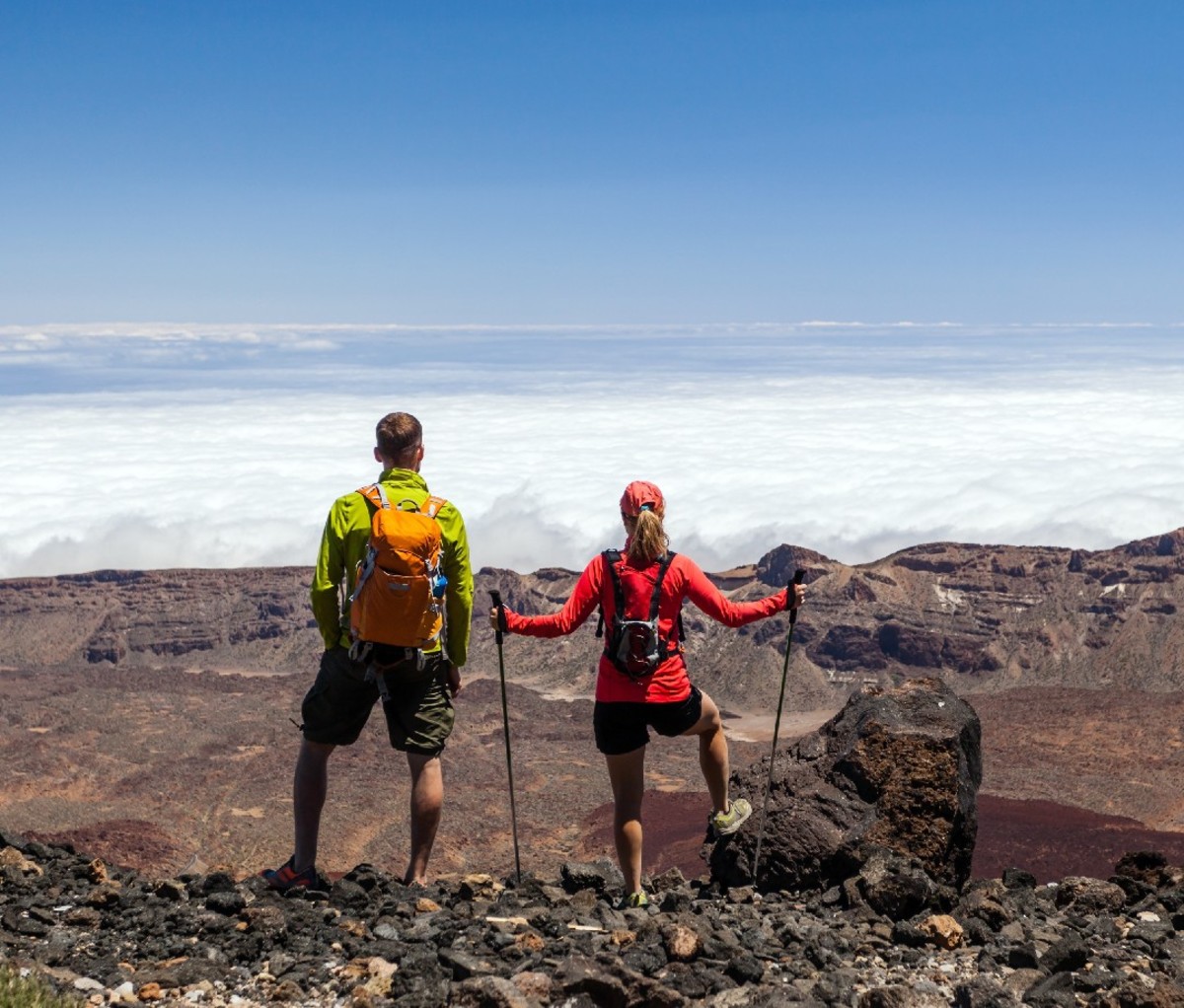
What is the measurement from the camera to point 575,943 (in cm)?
698

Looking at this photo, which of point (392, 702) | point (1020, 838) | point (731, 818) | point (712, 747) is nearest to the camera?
point (392, 702)

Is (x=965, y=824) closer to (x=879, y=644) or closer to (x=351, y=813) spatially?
(x=351, y=813)

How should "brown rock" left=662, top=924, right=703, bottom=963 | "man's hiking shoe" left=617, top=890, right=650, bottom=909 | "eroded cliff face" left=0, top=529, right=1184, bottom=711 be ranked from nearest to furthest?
"brown rock" left=662, top=924, right=703, bottom=963 < "man's hiking shoe" left=617, top=890, right=650, bottom=909 < "eroded cliff face" left=0, top=529, right=1184, bottom=711

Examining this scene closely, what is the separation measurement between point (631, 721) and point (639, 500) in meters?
1.30

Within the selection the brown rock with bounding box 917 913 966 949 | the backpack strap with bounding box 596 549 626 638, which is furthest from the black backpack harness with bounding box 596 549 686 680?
the brown rock with bounding box 917 913 966 949

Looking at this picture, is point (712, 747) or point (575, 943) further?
point (712, 747)

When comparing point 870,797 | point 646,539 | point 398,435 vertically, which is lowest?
point 870,797

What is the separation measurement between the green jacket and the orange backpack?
8 cm

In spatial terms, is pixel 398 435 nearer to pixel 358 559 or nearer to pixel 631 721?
pixel 358 559

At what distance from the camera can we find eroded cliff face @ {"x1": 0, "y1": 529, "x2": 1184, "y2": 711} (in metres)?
90.1

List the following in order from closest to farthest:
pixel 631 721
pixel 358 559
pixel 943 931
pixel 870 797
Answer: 1. pixel 943 931
2. pixel 358 559
3. pixel 631 721
4. pixel 870 797

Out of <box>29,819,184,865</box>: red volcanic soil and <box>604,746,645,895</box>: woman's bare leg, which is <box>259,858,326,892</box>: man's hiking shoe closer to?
<box>604,746,645,895</box>: woman's bare leg

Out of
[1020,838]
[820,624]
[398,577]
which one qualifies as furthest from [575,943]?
[820,624]

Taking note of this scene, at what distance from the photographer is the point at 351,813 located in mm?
51656
